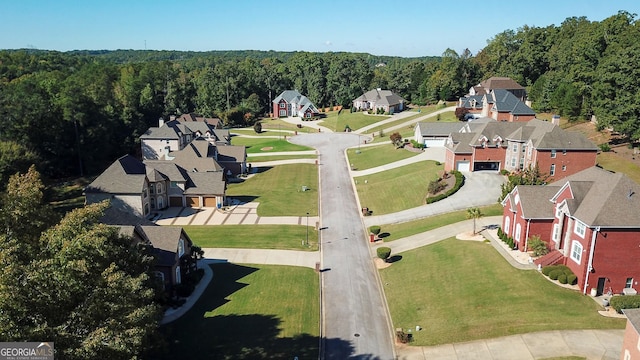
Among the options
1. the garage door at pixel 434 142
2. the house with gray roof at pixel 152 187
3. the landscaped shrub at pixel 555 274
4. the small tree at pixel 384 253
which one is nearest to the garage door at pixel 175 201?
the house with gray roof at pixel 152 187

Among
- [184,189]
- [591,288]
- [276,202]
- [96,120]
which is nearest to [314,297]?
[591,288]

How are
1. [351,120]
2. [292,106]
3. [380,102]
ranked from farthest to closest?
[292,106]
[380,102]
[351,120]

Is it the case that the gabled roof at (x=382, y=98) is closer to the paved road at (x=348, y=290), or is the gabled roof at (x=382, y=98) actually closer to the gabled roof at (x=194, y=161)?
the paved road at (x=348, y=290)

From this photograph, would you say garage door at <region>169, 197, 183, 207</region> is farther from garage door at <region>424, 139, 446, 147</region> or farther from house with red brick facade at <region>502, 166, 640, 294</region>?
garage door at <region>424, 139, 446, 147</region>

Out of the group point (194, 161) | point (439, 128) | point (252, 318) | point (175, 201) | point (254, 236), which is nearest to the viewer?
point (252, 318)

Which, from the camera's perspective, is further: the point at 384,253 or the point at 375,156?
the point at 375,156

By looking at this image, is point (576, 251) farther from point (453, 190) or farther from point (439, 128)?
point (439, 128)

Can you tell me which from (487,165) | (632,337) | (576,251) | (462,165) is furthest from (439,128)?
(632,337)
